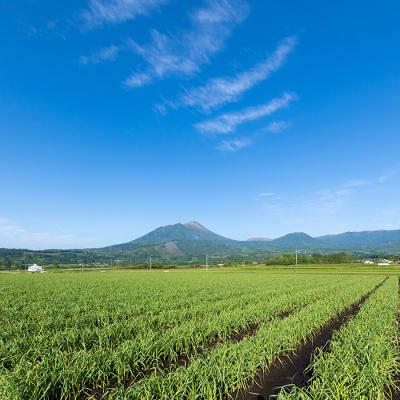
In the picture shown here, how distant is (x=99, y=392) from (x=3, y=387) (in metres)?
1.64

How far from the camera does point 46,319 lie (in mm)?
13172

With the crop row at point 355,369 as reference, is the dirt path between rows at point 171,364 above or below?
below

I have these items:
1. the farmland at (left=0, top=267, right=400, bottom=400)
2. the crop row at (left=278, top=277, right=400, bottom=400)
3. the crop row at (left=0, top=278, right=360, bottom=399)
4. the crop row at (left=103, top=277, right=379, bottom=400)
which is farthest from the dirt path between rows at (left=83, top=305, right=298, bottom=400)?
the crop row at (left=278, top=277, right=400, bottom=400)

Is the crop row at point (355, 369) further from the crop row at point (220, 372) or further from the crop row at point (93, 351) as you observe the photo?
the crop row at point (93, 351)

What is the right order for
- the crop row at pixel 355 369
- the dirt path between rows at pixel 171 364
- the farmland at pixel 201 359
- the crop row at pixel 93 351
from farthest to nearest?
the dirt path between rows at pixel 171 364 → the crop row at pixel 93 351 → the farmland at pixel 201 359 → the crop row at pixel 355 369

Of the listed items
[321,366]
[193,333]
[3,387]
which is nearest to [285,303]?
[193,333]

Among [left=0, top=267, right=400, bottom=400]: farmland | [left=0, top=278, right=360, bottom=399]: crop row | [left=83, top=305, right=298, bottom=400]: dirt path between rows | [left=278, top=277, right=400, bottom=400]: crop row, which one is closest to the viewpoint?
[left=278, top=277, right=400, bottom=400]: crop row

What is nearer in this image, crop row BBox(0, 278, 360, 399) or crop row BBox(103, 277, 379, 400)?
crop row BBox(103, 277, 379, 400)

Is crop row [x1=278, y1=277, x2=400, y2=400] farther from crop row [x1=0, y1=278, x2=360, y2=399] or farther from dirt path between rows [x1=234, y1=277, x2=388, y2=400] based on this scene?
→ crop row [x1=0, y1=278, x2=360, y2=399]

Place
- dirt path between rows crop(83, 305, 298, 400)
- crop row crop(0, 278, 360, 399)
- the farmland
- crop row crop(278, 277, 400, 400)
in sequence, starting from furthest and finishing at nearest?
dirt path between rows crop(83, 305, 298, 400), crop row crop(0, 278, 360, 399), the farmland, crop row crop(278, 277, 400, 400)

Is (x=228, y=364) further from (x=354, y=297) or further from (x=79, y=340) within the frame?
(x=354, y=297)

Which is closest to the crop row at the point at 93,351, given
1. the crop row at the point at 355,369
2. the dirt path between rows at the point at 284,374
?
the dirt path between rows at the point at 284,374

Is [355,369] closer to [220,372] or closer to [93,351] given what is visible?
[220,372]

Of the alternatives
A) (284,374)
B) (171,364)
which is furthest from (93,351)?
(284,374)
